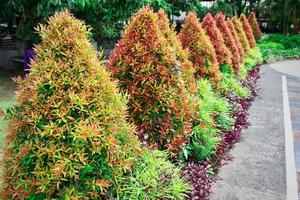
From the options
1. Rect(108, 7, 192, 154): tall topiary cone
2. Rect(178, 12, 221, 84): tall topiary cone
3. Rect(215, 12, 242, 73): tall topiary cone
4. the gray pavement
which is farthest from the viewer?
Rect(215, 12, 242, 73): tall topiary cone

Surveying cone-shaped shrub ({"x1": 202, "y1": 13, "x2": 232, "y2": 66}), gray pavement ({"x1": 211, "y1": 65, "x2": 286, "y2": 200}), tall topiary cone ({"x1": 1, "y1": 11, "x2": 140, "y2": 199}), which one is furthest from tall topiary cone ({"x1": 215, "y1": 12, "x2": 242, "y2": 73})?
tall topiary cone ({"x1": 1, "y1": 11, "x2": 140, "y2": 199})

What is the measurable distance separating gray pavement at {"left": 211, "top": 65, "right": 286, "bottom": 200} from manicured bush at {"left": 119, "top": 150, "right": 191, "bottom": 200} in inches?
35.0

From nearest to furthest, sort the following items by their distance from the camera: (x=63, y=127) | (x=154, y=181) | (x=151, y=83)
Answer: (x=63, y=127) < (x=154, y=181) < (x=151, y=83)

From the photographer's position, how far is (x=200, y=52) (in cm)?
660

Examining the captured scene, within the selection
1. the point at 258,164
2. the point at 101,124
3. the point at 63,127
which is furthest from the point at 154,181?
the point at 258,164

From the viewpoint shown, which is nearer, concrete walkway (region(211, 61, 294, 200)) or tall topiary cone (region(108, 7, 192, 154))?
tall topiary cone (region(108, 7, 192, 154))

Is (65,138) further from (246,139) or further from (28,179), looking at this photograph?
(246,139)

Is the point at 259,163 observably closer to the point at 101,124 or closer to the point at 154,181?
the point at 154,181

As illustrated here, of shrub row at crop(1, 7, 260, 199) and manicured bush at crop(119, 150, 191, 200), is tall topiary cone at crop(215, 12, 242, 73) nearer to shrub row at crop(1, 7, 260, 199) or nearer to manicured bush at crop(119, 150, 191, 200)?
shrub row at crop(1, 7, 260, 199)

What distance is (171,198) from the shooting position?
328 cm

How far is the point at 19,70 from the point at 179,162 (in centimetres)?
1037

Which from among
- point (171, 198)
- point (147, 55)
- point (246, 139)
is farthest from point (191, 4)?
point (171, 198)

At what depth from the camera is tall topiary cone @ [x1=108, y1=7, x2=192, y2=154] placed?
12.8 feet

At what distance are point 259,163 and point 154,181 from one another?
245cm
